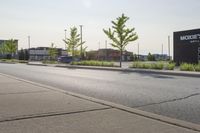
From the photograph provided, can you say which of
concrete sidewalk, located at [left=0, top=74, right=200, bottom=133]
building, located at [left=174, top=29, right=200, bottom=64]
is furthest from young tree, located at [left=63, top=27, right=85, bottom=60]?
concrete sidewalk, located at [left=0, top=74, right=200, bottom=133]

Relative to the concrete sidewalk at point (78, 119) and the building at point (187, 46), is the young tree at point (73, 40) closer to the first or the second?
the building at point (187, 46)

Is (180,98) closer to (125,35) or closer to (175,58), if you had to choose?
(125,35)

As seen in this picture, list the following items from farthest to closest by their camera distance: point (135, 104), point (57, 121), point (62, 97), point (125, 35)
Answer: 1. point (125, 35)
2. point (62, 97)
3. point (135, 104)
4. point (57, 121)

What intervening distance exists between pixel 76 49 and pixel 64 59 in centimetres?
468

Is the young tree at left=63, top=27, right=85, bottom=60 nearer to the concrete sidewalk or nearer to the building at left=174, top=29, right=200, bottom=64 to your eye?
the building at left=174, top=29, right=200, bottom=64

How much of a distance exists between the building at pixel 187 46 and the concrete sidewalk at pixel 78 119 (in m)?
30.4

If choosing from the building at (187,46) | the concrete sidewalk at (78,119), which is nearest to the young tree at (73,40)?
the building at (187,46)

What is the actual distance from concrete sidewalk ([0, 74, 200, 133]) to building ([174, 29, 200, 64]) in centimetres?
3036

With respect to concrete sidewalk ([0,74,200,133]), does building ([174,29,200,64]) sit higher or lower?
higher

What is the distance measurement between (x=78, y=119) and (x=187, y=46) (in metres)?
33.9

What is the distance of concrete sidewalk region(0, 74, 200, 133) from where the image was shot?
245 inches

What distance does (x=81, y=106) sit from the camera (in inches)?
342

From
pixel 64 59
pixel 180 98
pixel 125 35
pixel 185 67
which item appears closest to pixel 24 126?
pixel 180 98

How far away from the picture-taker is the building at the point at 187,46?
37.8m
